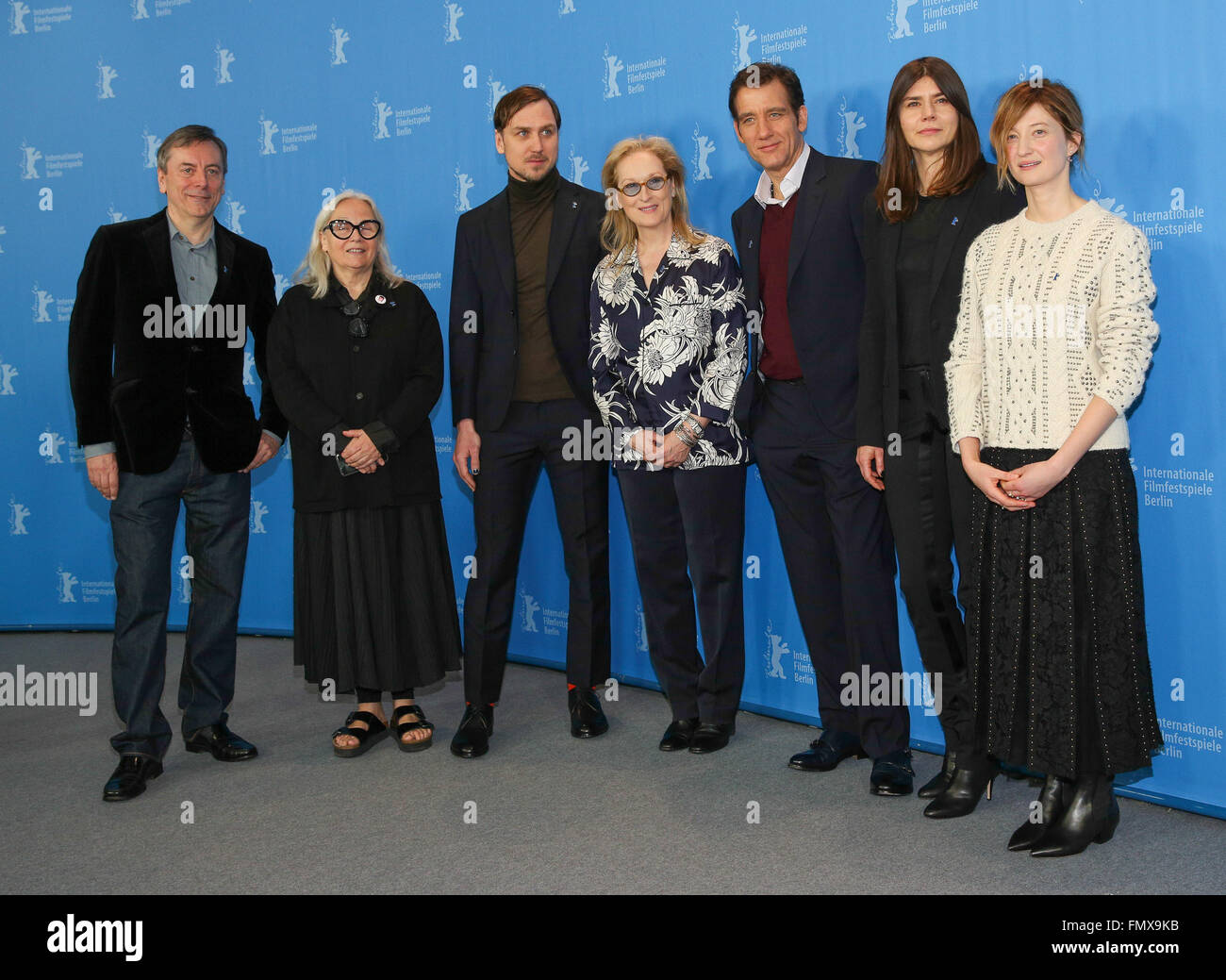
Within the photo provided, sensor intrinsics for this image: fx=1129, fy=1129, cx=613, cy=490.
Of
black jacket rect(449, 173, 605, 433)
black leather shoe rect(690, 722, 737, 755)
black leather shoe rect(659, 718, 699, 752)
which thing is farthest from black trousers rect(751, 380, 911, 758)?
black jacket rect(449, 173, 605, 433)

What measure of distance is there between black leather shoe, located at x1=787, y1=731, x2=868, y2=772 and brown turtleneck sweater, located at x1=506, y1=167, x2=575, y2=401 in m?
1.35

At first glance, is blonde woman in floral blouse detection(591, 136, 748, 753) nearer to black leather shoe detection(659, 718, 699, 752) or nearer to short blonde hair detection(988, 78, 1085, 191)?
black leather shoe detection(659, 718, 699, 752)

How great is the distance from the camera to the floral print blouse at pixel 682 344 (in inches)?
133

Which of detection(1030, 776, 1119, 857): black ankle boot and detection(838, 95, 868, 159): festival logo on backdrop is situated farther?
detection(838, 95, 868, 159): festival logo on backdrop

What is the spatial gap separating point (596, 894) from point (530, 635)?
240 centimetres

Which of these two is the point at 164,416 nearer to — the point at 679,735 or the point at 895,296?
the point at 679,735

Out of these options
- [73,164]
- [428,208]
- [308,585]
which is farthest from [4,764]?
[73,164]

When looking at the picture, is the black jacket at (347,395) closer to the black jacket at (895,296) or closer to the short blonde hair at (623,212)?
the short blonde hair at (623,212)

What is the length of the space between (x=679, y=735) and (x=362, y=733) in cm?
105

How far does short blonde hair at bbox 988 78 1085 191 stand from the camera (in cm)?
263

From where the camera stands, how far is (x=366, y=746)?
12.3 ft

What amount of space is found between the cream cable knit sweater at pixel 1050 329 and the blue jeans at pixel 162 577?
2276 millimetres

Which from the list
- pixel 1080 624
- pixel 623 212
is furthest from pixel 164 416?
pixel 1080 624
